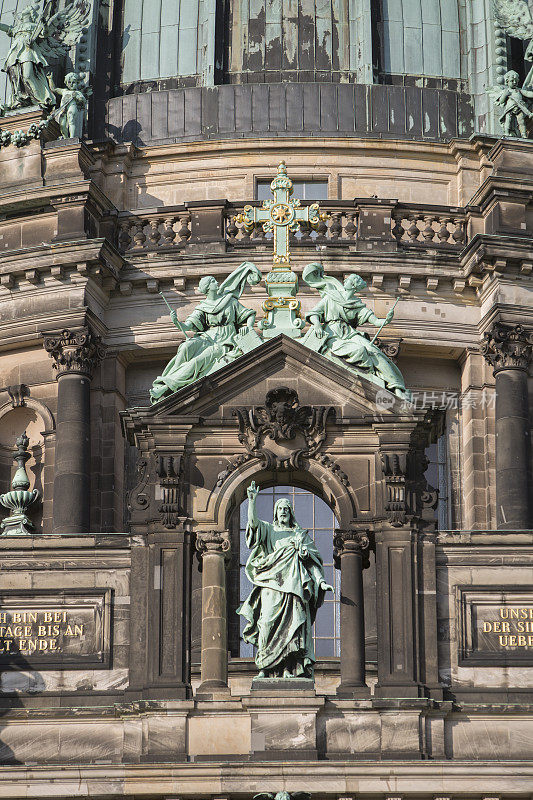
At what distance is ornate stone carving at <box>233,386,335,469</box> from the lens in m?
30.2

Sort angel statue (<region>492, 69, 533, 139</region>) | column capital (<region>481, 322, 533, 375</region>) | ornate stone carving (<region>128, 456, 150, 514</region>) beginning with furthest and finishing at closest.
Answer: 1. angel statue (<region>492, 69, 533, 139</region>)
2. column capital (<region>481, 322, 533, 375</region>)
3. ornate stone carving (<region>128, 456, 150, 514</region>)

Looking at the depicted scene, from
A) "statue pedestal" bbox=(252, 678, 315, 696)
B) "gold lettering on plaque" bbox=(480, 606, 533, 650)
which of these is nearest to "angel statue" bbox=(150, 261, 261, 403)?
"statue pedestal" bbox=(252, 678, 315, 696)

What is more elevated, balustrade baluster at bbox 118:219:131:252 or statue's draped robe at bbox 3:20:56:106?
statue's draped robe at bbox 3:20:56:106

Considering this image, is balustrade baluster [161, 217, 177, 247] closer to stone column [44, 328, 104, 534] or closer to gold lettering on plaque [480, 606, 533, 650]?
stone column [44, 328, 104, 534]

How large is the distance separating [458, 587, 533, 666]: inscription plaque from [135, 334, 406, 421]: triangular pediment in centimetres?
278

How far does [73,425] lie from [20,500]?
3778 mm

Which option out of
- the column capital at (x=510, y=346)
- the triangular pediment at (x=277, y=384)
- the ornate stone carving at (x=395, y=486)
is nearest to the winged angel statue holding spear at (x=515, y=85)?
the column capital at (x=510, y=346)

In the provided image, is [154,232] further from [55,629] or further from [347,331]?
[55,629]

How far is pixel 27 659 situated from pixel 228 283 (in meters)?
6.46

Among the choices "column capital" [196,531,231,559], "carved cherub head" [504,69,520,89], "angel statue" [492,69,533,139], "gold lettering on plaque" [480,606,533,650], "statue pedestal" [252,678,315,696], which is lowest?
"statue pedestal" [252,678,315,696]

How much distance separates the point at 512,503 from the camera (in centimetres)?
3750

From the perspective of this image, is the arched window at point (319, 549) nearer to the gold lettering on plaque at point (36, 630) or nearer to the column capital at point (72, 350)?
the column capital at point (72, 350)

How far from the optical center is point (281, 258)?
32062mm

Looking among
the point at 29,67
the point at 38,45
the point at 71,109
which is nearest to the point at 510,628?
the point at 71,109
